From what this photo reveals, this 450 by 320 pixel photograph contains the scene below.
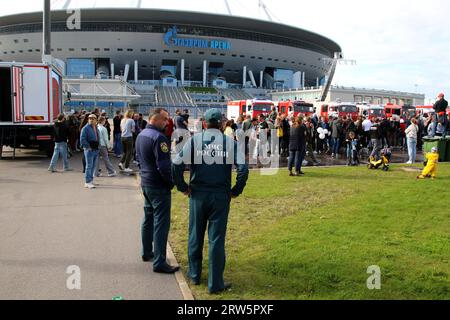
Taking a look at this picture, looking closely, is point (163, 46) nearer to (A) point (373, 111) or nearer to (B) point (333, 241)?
(A) point (373, 111)

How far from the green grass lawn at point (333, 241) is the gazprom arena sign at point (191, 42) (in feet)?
261

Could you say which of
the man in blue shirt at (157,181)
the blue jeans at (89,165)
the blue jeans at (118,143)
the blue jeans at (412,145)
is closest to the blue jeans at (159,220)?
the man in blue shirt at (157,181)

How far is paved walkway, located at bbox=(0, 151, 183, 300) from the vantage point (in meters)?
4.92

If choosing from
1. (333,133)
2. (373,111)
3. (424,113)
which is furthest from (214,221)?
(373,111)

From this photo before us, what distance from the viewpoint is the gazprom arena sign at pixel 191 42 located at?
86.1 metres

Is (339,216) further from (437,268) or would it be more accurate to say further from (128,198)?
(128,198)

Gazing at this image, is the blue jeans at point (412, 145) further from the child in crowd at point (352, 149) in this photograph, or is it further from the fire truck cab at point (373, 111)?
the fire truck cab at point (373, 111)

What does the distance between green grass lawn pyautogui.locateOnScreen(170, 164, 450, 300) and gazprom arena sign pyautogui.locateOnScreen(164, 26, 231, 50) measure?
79.6 meters

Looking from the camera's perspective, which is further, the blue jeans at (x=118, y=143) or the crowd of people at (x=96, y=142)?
the blue jeans at (x=118, y=143)

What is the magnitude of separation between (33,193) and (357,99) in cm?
7670

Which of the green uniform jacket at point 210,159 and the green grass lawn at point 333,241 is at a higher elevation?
the green uniform jacket at point 210,159

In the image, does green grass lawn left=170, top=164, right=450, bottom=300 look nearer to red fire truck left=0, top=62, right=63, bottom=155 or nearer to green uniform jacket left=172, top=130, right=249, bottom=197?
green uniform jacket left=172, top=130, right=249, bottom=197

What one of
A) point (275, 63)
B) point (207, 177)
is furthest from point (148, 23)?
point (207, 177)

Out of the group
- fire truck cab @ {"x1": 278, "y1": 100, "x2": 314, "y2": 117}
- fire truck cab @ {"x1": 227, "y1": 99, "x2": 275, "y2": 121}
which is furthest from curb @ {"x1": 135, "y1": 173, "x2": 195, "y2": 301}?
fire truck cab @ {"x1": 278, "y1": 100, "x2": 314, "y2": 117}
